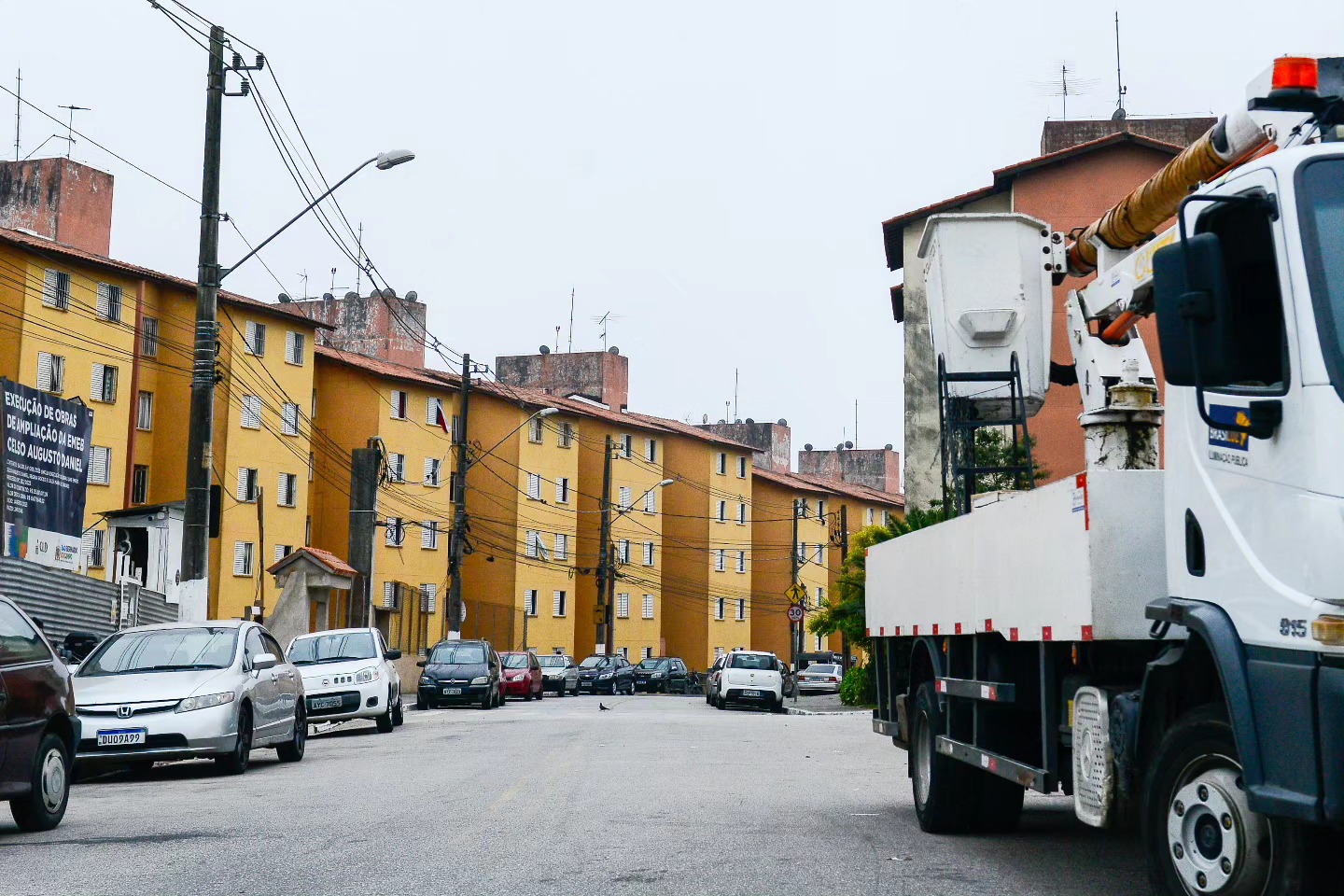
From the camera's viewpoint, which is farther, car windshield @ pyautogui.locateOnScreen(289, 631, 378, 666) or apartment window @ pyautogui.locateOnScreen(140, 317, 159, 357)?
apartment window @ pyautogui.locateOnScreen(140, 317, 159, 357)

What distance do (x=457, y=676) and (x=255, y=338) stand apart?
2721 cm

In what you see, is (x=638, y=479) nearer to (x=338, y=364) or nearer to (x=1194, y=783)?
(x=338, y=364)

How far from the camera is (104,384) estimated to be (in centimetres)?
5469

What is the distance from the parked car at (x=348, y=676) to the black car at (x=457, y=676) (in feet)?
35.7

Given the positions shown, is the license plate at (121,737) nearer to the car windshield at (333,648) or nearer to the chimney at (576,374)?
the car windshield at (333,648)

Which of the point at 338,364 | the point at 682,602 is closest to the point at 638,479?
the point at 682,602

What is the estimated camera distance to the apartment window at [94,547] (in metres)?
51.8

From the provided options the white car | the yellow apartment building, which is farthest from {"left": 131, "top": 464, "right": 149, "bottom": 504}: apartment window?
the white car

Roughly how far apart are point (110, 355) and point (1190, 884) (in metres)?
53.6

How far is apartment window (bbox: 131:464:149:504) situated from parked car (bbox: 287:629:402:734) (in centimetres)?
3260

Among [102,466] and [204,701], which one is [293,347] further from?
[204,701]

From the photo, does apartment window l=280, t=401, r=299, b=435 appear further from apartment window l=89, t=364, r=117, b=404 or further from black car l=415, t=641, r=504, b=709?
black car l=415, t=641, r=504, b=709

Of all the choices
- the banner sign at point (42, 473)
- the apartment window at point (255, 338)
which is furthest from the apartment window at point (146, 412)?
the banner sign at point (42, 473)

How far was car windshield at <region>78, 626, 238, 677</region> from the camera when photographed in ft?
53.1
